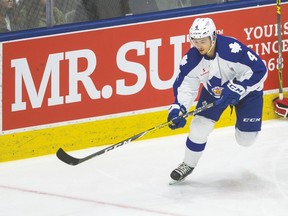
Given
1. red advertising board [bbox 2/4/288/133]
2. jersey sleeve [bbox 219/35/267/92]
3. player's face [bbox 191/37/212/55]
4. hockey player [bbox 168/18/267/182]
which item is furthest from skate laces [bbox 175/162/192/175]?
red advertising board [bbox 2/4/288/133]

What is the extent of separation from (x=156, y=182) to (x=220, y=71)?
0.80 m

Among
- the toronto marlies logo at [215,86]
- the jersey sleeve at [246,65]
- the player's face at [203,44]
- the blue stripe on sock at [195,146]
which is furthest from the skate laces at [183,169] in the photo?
the player's face at [203,44]

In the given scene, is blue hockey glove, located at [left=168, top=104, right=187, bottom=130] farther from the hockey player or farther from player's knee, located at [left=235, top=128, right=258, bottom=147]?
player's knee, located at [left=235, top=128, right=258, bottom=147]

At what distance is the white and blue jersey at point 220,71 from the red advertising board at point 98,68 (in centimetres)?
118

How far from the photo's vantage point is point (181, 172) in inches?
193

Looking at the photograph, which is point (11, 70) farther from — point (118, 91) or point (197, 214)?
point (197, 214)

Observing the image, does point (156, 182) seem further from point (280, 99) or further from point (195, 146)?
point (280, 99)

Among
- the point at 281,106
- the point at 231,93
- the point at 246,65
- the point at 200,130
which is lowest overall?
the point at 281,106

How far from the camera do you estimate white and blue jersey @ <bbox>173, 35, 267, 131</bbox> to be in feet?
15.5

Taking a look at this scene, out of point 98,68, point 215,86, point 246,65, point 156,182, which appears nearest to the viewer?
point 246,65

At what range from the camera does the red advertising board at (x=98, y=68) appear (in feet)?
18.6

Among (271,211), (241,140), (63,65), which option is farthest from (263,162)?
(63,65)

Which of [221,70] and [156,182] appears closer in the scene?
[221,70]

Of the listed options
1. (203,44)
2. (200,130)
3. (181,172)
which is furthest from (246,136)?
(203,44)
